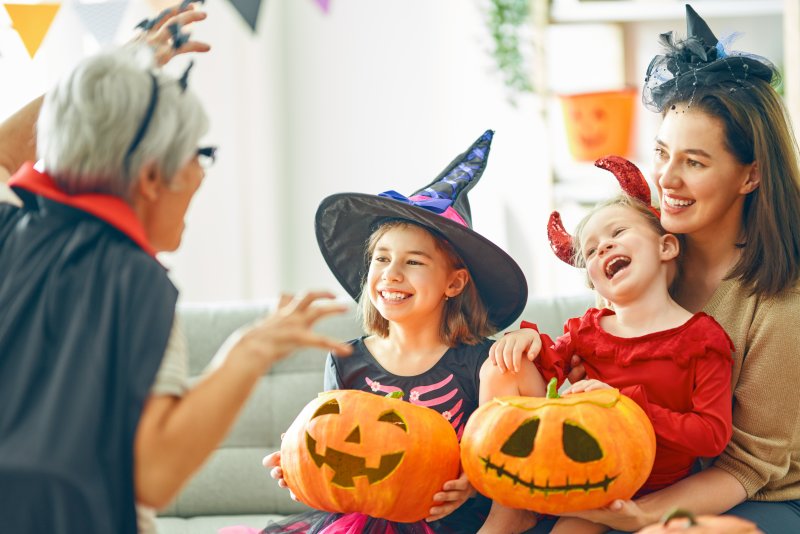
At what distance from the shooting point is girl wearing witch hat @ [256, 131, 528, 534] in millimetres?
2135

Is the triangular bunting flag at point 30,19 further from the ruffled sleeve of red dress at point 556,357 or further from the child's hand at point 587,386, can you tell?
the child's hand at point 587,386

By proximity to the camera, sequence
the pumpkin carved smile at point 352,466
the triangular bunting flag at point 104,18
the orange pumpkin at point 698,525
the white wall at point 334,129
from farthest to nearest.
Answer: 1. the white wall at point 334,129
2. the triangular bunting flag at point 104,18
3. the pumpkin carved smile at point 352,466
4. the orange pumpkin at point 698,525

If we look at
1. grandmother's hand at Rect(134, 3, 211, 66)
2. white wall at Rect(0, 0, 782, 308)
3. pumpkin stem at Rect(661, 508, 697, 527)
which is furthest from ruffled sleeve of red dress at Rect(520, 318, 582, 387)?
white wall at Rect(0, 0, 782, 308)

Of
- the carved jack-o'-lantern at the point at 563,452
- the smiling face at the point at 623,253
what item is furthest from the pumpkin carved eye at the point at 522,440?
the smiling face at the point at 623,253

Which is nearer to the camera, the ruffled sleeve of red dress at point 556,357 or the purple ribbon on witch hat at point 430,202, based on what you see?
the ruffled sleeve of red dress at point 556,357

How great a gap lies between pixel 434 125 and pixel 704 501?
A: 10.8ft

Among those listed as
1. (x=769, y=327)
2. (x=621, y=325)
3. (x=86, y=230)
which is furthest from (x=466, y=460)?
(x=86, y=230)

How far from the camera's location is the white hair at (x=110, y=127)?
139 cm

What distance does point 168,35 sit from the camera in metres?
1.87

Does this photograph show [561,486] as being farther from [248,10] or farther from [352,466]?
[248,10]

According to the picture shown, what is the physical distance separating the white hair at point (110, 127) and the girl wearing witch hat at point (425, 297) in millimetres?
746

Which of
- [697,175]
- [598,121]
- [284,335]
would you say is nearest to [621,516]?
[697,175]

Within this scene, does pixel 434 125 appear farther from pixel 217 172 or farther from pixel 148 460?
pixel 148 460

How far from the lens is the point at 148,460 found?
1.30 metres
